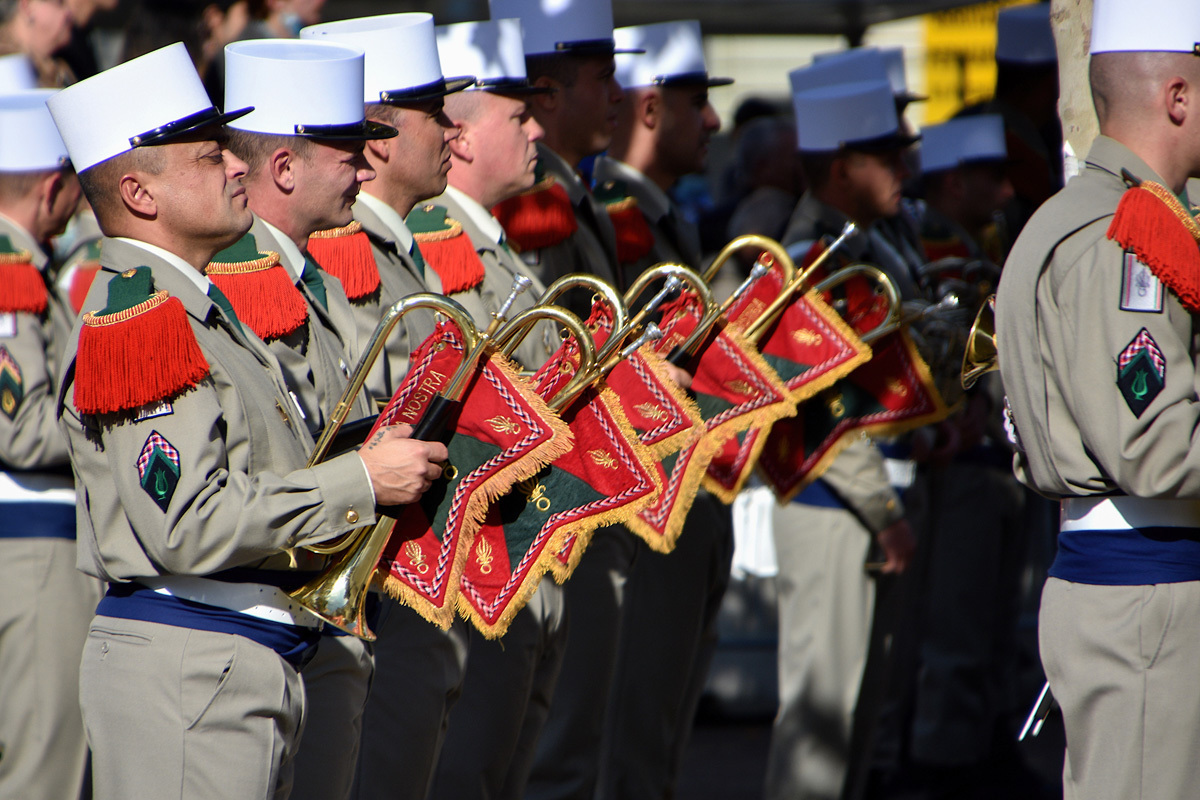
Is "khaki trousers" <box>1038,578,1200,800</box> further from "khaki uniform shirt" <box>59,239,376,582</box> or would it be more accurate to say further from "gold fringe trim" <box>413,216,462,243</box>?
"gold fringe trim" <box>413,216,462,243</box>

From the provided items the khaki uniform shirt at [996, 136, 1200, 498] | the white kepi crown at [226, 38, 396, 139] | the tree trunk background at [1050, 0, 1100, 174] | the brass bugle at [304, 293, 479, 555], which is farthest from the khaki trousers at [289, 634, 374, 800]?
the tree trunk background at [1050, 0, 1100, 174]

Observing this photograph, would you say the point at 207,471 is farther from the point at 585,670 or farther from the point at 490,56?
the point at 585,670

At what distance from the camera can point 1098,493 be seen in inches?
117

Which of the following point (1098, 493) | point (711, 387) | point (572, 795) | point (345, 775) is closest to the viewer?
point (1098, 493)

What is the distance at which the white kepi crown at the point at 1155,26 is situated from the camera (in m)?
3.04

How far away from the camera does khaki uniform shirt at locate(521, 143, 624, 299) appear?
15.1 ft

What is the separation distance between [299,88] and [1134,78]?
1.80 meters

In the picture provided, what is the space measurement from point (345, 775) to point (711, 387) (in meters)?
1.46

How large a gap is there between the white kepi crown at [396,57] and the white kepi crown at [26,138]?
47.6 inches

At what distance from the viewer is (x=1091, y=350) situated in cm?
289

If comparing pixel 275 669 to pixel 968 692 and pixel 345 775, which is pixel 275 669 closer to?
pixel 345 775

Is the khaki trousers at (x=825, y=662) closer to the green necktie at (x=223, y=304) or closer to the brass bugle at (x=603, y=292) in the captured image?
the brass bugle at (x=603, y=292)

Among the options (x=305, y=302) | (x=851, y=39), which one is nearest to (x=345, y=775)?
(x=305, y=302)

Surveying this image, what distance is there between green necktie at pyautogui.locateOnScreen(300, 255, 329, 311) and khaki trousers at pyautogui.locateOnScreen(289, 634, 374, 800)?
79 cm
